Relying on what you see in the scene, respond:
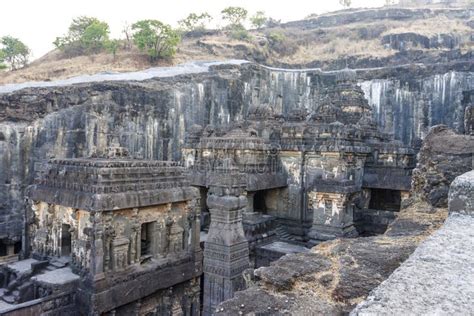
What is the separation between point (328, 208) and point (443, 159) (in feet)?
23.0

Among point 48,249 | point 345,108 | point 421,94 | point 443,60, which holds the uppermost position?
point 443,60

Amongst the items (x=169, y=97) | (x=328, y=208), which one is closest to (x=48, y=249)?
(x=328, y=208)

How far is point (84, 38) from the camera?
31.5 metres

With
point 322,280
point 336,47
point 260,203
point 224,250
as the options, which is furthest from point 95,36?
point 322,280

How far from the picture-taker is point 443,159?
5973 millimetres

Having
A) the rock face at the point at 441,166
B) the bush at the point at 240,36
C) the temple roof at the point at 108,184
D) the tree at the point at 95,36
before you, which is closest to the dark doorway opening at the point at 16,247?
the temple roof at the point at 108,184

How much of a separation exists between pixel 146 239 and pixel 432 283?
9.39m

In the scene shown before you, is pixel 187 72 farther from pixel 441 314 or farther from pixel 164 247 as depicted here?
pixel 441 314

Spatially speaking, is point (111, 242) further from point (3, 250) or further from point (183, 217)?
point (3, 250)

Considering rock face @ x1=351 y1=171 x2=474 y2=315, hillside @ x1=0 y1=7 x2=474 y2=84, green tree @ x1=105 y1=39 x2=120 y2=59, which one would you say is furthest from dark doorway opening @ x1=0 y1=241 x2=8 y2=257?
green tree @ x1=105 y1=39 x2=120 y2=59

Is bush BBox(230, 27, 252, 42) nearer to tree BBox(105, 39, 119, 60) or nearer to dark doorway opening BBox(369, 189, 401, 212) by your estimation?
tree BBox(105, 39, 119, 60)

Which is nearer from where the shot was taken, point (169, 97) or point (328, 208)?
point (328, 208)

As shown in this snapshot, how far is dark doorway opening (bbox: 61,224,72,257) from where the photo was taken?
32.0ft

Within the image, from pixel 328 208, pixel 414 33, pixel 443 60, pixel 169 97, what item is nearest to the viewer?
pixel 328 208
